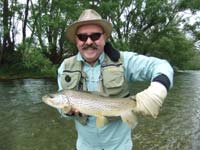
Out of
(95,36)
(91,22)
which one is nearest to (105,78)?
(95,36)

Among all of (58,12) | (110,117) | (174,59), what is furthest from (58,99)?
(174,59)

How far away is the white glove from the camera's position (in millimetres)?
2793

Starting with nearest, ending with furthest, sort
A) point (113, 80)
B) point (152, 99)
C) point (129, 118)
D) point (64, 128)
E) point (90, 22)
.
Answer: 1. point (152, 99)
2. point (129, 118)
3. point (113, 80)
4. point (90, 22)
5. point (64, 128)

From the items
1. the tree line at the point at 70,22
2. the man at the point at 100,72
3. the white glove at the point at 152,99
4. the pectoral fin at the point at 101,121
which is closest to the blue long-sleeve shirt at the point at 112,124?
the man at the point at 100,72

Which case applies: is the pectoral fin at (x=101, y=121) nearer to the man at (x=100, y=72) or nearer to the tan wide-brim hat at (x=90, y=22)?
the man at (x=100, y=72)

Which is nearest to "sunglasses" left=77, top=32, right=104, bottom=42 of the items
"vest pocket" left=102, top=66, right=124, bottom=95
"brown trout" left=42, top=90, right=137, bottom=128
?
"vest pocket" left=102, top=66, right=124, bottom=95

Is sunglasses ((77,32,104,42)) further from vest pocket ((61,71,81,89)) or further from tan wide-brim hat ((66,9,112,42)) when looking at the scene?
vest pocket ((61,71,81,89))

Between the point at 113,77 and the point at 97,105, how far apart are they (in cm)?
31

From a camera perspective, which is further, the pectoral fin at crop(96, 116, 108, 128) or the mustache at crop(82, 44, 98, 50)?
the mustache at crop(82, 44, 98, 50)

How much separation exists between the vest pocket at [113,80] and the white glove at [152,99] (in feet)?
1.61

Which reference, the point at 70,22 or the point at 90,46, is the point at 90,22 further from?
the point at 70,22

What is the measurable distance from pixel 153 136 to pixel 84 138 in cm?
580

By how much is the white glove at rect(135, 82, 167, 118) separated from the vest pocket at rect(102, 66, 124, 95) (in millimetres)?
490

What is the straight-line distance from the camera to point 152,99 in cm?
279
